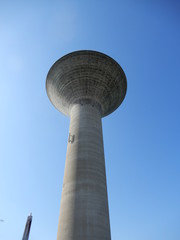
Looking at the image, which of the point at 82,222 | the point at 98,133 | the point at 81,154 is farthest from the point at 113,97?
the point at 82,222

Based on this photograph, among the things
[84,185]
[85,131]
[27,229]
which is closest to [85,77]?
[85,131]

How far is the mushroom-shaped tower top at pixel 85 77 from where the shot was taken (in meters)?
21.0

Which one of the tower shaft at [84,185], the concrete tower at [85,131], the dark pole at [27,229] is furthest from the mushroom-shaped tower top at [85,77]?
the dark pole at [27,229]

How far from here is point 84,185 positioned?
14.4m

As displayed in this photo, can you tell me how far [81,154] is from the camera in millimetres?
16188

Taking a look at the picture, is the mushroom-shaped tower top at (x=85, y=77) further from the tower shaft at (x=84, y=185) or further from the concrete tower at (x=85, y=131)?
the tower shaft at (x=84, y=185)

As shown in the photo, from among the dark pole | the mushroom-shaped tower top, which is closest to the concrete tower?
the mushroom-shaped tower top

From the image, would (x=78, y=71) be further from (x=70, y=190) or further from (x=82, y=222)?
(x=82, y=222)

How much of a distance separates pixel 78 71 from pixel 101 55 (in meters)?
3.22

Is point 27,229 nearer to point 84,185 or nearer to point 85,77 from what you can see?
point 84,185

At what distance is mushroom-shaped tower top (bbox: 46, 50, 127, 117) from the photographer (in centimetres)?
2102

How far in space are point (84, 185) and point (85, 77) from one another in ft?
39.4

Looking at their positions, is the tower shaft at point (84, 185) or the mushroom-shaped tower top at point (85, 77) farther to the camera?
the mushroom-shaped tower top at point (85, 77)

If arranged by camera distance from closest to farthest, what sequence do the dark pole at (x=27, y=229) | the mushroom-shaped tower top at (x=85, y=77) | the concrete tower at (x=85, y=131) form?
the dark pole at (x=27, y=229) → the concrete tower at (x=85, y=131) → the mushroom-shaped tower top at (x=85, y=77)
